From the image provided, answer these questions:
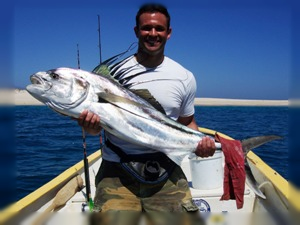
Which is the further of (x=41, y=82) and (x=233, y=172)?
(x=233, y=172)

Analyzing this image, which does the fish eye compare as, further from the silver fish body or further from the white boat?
the white boat

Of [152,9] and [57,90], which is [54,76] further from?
[152,9]

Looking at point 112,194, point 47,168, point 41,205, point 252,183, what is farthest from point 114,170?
point 47,168

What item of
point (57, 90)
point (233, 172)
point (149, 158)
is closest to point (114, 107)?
point (57, 90)

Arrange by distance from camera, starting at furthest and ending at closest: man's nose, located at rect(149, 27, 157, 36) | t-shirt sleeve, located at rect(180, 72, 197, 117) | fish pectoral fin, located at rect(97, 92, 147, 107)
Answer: t-shirt sleeve, located at rect(180, 72, 197, 117)
man's nose, located at rect(149, 27, 157, 36)
fish pectoral fin, located at rect(97, 92, 147, 107)

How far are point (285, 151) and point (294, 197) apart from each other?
11870 millimetres

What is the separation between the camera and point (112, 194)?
3047 millimetres

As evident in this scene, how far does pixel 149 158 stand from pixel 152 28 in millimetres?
1164

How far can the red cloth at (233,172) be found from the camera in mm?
3129

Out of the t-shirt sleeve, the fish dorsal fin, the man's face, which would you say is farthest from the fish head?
the t-shirt sleeve

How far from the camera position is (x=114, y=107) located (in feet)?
9.59

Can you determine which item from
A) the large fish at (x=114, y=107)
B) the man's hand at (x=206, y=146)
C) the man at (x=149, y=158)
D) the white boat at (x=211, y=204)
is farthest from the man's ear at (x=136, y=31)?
the white boat at (x=211, y=204)

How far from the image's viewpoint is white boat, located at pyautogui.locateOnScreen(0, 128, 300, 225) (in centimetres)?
329

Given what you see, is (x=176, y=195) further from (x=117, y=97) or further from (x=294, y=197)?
(x=294, y=197)
